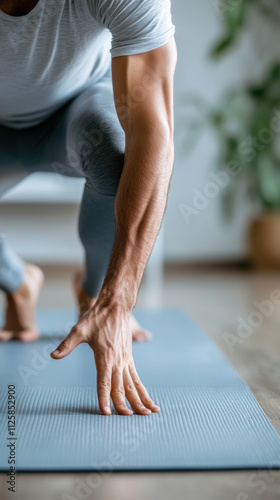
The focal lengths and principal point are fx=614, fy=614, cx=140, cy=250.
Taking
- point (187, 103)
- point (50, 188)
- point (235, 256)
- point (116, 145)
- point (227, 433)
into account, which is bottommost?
point (235, 256)

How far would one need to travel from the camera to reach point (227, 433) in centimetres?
84

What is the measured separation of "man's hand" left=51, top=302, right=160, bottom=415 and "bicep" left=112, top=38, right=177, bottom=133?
0.98 ft

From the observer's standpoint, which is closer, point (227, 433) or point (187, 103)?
point (227, 433)

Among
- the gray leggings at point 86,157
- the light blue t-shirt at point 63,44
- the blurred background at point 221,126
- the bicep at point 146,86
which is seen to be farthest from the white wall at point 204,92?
the bicep at point 146,86

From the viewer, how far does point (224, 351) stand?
1.43m

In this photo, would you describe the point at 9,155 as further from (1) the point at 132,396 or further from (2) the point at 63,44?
(1) the point at 132,396

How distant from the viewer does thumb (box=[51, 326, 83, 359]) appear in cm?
84

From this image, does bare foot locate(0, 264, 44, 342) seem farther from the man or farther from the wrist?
the wrist

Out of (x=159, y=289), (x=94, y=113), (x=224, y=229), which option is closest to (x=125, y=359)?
(x=94, y=113)

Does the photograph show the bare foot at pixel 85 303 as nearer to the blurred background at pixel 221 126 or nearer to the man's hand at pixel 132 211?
the man's hand at pixel 132 211

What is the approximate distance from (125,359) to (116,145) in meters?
0.39

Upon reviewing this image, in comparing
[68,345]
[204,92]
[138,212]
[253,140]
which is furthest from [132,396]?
[204,92]

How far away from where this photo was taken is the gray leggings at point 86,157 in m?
1.09

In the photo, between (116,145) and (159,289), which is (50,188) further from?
(116,145)
